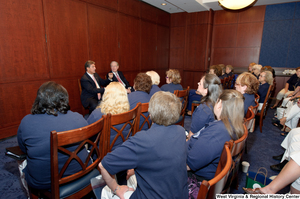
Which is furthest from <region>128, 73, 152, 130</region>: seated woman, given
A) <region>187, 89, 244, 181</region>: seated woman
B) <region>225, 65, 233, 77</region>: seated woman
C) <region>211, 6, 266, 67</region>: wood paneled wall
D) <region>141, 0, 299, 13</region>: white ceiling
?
<region>211, 6, 266, 67</region>: wood paneled wall

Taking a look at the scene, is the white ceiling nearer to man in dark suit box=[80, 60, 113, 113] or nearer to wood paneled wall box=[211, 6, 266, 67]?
wood paneled wall box=[211, 6, 266, 67]

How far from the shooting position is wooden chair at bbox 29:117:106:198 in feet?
3.73

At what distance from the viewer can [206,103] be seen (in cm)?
209

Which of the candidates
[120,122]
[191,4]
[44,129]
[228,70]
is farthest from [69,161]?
[191,4]

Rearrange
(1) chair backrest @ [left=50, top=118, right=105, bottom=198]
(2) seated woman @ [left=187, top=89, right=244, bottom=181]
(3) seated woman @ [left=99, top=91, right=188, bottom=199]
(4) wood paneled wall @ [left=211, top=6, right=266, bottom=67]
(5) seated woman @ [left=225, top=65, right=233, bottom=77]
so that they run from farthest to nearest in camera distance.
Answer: (4) wood paneled wall @ [left=211, top=6, right=266, bottom=67], (5) seated woman @ [left=225, top=65, right=233, bottom=77], (2) seated woman @ [left=187, top=89, right=244, bottom=181], (1) chair backrest @ [left=50, top=118, right=105, bottom=198], (3) seated woman @ [left=99, top=91, right=188, bottom=199]

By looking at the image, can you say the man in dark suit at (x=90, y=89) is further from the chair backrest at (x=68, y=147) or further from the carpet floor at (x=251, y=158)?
the chair backrest at (x=68, y=147)

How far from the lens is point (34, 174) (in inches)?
52.9

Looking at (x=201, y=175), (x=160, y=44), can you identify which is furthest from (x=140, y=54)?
(x=201, y=175)

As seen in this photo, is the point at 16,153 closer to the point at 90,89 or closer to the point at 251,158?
the point at 90,89

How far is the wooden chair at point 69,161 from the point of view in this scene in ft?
3.73

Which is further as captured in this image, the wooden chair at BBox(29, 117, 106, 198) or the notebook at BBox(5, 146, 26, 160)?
the notebook at BBox(5, 146, 26, 160)

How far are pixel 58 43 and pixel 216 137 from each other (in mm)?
3906

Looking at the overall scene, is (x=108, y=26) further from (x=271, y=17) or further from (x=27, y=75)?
(x=271, y=17)

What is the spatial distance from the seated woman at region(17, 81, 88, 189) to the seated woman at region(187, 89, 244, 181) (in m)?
0.95
